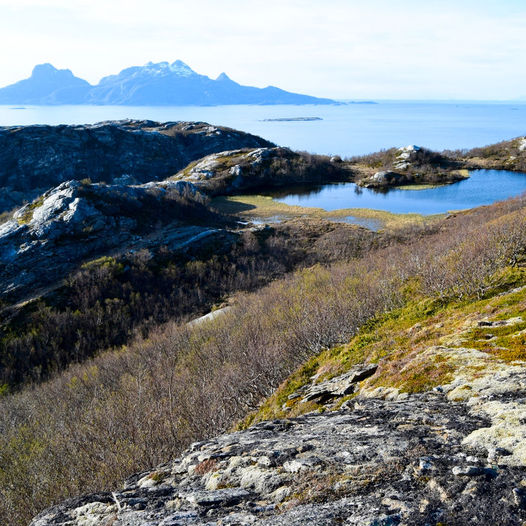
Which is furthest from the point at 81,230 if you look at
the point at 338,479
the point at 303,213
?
the point at 338,479

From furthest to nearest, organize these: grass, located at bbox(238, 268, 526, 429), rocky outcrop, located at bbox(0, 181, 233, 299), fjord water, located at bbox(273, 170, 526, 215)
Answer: fjord water, located at bbox(273, 170, 526, 215)
rocky outcrop, located at bbox(0, 181, 233, 299)
grass, located at bbox(238, 268, 526, 429)

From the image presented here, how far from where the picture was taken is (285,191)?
73.9 metres

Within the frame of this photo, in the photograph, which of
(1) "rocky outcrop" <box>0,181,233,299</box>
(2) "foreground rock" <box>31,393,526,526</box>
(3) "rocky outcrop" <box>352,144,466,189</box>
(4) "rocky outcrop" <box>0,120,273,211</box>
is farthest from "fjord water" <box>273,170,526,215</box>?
(2) "foreground rock" <box>31,393,526,526</box>

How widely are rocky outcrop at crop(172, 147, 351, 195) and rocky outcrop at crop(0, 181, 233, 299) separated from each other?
24107mm

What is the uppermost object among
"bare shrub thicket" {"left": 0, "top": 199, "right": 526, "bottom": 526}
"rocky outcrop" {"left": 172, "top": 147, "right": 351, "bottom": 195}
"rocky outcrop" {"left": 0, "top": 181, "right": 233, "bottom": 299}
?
"rocky outcrop" {"left": 172, "top": 147, "right": 351, "bottom": 195}

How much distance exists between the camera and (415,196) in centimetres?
6788

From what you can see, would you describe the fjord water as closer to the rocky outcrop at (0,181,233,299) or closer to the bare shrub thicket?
the rocky outcrop at (0,181,233,299)

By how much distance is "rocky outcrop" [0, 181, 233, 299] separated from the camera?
34.3 metres

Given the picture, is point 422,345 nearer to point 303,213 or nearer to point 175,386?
point 175,386

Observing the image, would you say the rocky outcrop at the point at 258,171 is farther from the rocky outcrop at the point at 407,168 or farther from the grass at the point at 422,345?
the grass at the point at 422,345

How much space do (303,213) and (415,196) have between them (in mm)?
25421

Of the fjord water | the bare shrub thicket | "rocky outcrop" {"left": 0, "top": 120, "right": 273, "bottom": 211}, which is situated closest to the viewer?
the bare shrub thicket

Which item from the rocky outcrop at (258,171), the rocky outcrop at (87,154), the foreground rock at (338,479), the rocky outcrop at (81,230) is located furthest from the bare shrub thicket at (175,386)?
the rocky outcrop at (87,154)

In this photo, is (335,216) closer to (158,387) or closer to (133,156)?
(158,387)
